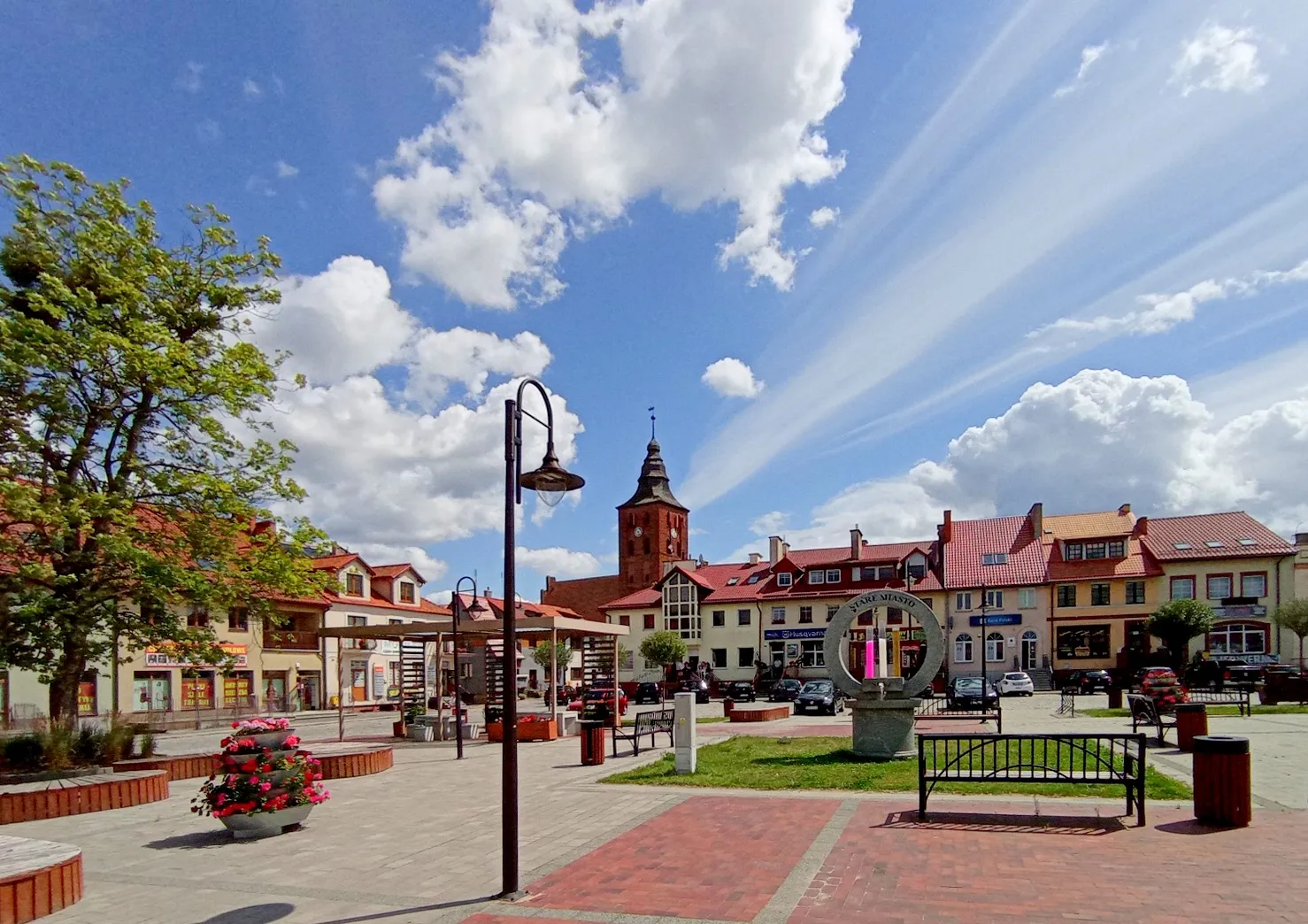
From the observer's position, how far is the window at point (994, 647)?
50.8 metres

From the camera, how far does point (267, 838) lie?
33.8 ft

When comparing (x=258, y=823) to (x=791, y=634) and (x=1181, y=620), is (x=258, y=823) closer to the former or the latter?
(x=1181, y=620)

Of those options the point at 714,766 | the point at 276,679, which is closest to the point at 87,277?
the point at 714,766

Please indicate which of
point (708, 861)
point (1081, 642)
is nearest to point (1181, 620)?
point (1081, 642)

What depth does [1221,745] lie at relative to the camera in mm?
9148

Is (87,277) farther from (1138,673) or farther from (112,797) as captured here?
(1138,673)

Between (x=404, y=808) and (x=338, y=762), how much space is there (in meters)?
4.08

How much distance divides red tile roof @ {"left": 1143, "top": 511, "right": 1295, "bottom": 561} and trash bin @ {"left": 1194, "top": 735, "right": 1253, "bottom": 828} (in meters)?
45.3

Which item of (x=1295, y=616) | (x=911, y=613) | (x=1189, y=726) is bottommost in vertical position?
(x=1295, y=616)

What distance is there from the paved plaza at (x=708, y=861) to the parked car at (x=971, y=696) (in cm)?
1650

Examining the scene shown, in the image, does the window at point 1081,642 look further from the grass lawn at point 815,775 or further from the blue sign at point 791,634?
the grass lawn at point 815,775

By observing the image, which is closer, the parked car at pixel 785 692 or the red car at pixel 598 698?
the red car at pixel 598 698

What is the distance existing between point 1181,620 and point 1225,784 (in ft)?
Answer: 132

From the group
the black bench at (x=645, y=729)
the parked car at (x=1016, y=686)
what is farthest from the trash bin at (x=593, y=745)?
the parked car at (x=1016, y=686)
